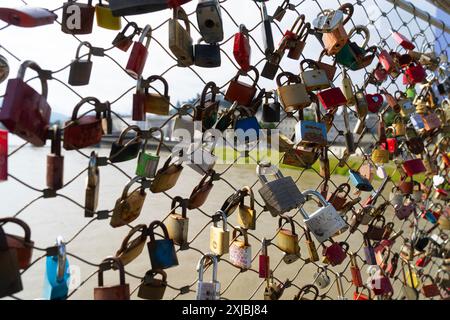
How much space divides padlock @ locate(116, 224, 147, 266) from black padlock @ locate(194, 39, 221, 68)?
331 mm

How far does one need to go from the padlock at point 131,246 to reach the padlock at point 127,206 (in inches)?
0.9

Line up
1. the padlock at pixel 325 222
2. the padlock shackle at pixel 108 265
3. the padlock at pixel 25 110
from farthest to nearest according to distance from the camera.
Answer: the padlock at pixel 325 222
the padlock shackle at pixel 108 265
the padlock at pixel 25 110

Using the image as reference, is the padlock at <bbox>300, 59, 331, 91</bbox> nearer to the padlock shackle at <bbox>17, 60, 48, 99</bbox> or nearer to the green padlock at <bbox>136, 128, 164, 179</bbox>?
the green padlock at <bbox>136, 128, 164, 179</bbox>

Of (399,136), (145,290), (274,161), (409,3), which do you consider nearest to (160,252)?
(145,290)

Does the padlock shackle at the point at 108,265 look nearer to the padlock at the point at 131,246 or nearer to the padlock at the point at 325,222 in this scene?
the padlock at the point at 131,246

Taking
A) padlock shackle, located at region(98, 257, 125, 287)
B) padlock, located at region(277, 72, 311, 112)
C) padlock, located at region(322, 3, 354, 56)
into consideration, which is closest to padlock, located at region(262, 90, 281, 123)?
padlock, located at region(277, 72, 311, 112)

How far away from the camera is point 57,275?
0.54 metres

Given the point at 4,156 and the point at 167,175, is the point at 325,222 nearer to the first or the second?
the point at 167,175

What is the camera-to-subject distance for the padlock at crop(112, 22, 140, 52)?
66 cm

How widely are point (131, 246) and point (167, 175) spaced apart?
0.45ft

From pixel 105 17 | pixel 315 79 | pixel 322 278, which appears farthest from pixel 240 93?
pixel 322 278

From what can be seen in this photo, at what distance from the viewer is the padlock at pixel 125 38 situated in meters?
0.66

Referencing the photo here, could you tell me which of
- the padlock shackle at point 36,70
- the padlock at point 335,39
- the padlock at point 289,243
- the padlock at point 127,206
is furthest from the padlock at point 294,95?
the padlock shackle at point 36,70

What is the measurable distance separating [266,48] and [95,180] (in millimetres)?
476
